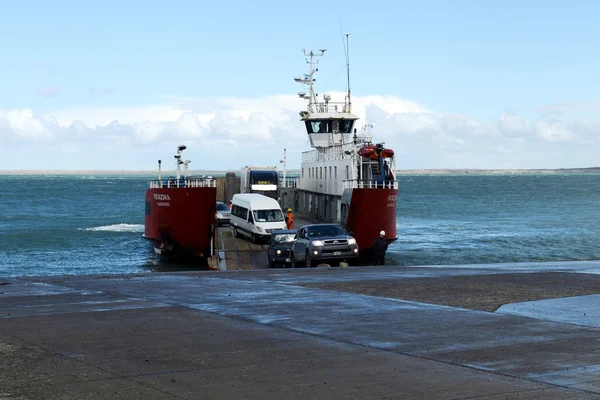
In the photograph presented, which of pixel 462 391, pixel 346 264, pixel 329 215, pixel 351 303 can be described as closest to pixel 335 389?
pixel 462 391

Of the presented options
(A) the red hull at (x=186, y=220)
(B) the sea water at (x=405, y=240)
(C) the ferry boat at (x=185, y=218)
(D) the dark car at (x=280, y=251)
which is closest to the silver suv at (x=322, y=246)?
(D) the dark car at (x=280, y=251)

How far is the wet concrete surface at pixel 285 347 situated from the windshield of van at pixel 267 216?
68.4ft

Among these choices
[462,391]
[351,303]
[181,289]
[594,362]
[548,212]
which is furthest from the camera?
[548,212]

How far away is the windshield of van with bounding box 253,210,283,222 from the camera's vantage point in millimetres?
38834

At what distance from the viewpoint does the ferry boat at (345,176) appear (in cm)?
3900

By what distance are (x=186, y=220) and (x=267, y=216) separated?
414cm

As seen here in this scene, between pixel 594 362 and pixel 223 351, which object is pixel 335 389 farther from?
pixel 594 362

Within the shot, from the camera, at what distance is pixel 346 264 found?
91.3 feet

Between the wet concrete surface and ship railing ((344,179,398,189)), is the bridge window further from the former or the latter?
the wet concrete surface

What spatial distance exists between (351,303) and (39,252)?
3791cm

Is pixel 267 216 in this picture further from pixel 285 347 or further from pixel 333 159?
pixel 285 347

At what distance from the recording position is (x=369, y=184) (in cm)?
4094

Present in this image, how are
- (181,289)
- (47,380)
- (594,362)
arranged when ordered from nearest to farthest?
(47,380) < (594,362) < (181,289)

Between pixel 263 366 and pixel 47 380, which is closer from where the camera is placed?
pixel 47 380
